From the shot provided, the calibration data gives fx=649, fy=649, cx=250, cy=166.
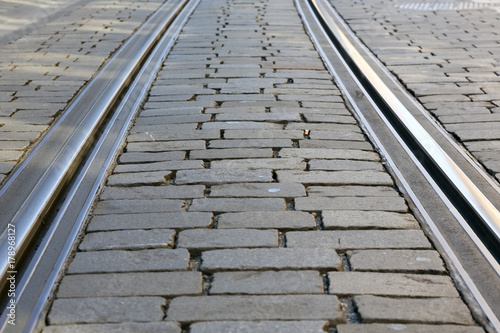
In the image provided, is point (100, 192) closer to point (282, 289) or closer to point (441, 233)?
point (282, 289)

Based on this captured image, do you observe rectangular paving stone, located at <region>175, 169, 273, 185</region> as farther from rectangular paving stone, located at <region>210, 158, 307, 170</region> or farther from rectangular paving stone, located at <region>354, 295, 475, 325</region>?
rectangular paving stone, located at <region>354, 295, 475, 325</region>

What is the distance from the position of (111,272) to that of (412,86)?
361cm

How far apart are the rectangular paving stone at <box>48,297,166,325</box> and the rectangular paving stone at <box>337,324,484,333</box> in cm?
65

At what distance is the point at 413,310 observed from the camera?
7.41ft

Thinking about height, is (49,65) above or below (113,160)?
below

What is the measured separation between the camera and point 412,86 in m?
5.41

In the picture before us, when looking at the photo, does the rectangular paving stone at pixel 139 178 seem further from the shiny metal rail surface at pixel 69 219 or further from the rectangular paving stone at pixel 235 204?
the rectangular paving stone at pixel 235 204

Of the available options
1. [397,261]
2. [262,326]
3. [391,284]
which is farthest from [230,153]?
[262,326]

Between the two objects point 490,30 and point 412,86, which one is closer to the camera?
point 412,86

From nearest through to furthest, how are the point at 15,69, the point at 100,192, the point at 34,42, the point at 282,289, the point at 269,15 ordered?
the point at 282,289 → the point at 100,192 → the point at 15,69 → the point at 34,42 → the point at 269,15

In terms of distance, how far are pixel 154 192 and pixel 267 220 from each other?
67 centimetres

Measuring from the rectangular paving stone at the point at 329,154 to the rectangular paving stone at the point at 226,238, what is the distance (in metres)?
1.06

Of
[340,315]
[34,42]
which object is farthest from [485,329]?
[34,42]

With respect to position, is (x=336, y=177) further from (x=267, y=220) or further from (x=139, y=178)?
(x=139, y=178)
